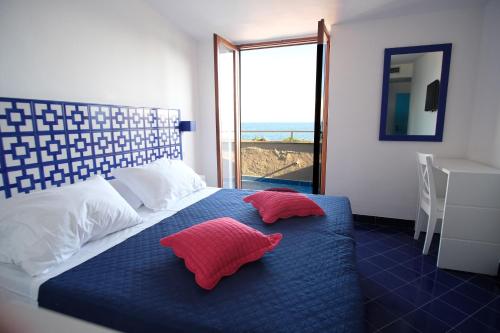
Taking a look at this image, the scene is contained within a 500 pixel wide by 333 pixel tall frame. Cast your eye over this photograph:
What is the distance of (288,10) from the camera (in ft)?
8.90

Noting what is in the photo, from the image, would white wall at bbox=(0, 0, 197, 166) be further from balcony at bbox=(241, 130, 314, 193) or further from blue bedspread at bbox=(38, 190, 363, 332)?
balcony at bbox=(241, 130, 314, 193)

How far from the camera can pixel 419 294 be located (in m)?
1.94

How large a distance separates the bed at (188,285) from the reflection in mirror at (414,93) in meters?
1.91

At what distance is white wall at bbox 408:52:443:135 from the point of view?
113 inches

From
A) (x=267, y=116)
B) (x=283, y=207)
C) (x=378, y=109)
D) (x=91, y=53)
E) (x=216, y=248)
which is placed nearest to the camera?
(x=216, y=248)

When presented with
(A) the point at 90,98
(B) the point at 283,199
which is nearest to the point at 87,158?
(A) the point at 90,98

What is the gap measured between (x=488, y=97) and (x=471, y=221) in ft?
4.15

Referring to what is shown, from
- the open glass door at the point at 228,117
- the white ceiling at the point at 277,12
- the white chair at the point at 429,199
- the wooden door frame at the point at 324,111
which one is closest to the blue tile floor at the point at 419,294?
the white chair at the point at 429,199

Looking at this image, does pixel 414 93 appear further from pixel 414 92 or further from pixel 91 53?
pixel 91 53

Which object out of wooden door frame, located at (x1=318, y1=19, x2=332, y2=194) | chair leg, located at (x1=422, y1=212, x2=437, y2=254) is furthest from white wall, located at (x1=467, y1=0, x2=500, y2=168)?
wooden door frame, located at (x1=318, y1=19, x2=332, y2=194)

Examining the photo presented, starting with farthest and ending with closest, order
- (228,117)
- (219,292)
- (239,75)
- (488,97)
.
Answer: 1. (239,75)
2. (228,117)
3. (488,97)
4. (219,292)

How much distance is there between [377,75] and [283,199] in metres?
2.14

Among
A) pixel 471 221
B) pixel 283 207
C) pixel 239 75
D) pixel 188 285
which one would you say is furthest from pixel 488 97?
pixel 188 285

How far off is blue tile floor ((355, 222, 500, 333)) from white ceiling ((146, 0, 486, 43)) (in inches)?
94.1
